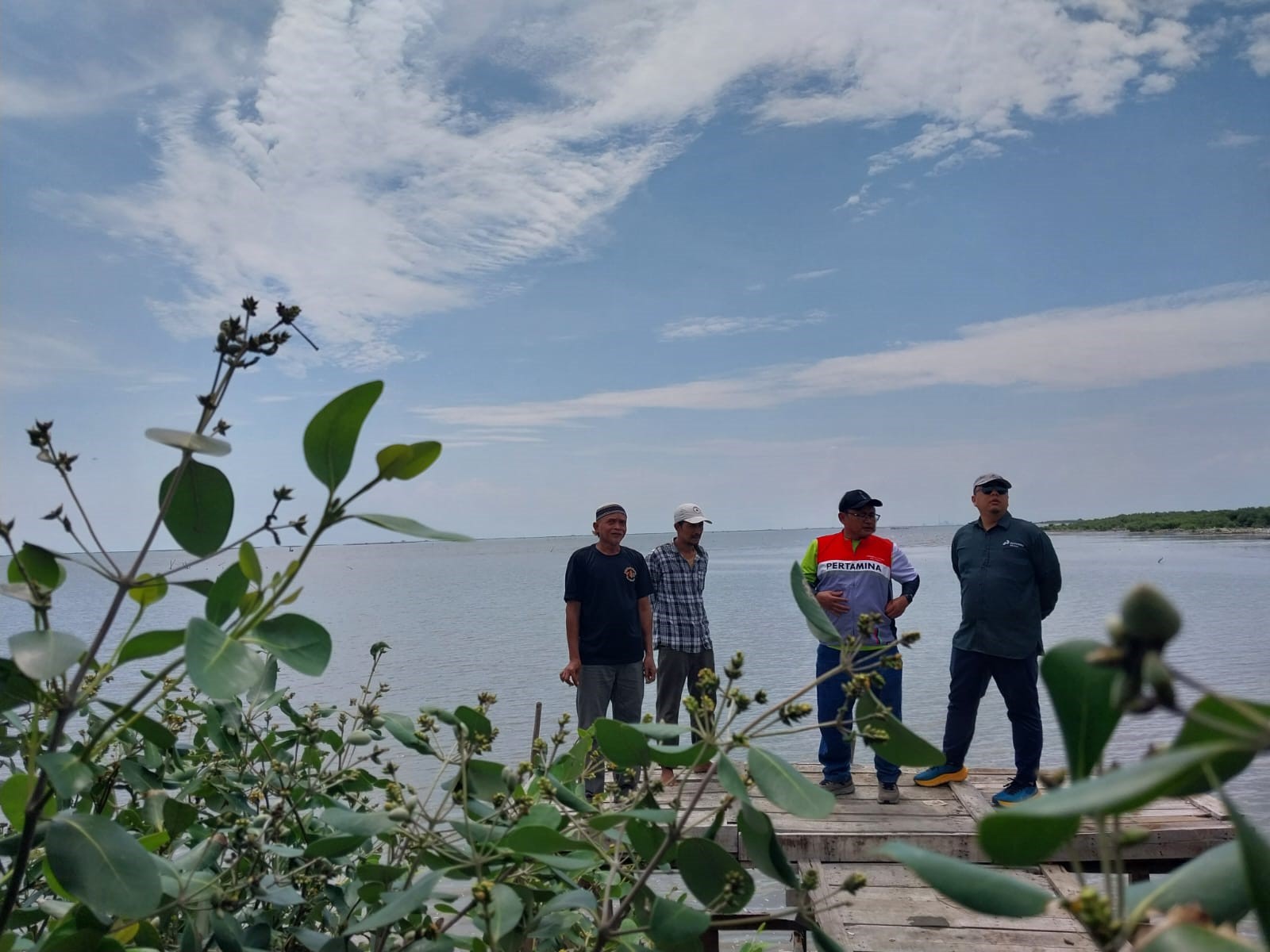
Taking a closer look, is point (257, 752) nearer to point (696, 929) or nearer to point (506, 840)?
point (506, 840)

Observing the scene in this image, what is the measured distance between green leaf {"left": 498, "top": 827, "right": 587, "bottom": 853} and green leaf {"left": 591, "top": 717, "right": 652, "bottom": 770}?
106mm

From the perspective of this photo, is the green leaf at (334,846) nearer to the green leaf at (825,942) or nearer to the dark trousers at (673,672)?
the green leaf at (825,942)

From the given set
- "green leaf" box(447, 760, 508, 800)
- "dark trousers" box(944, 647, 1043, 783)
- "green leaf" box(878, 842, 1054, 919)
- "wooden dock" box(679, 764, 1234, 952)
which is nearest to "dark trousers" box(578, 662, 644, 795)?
"wooden dock" box(679, 764, 1234, 952)

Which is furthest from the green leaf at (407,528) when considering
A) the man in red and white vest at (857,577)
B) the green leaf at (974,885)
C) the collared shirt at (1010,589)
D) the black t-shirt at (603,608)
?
the black t-shirt at (603,608)

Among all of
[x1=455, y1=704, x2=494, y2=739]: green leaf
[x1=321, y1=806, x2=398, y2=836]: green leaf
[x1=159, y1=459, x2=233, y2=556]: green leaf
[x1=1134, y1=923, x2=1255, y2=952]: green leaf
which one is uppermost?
[x1=159, y1=459, x2=233, y2=556]: green leaf

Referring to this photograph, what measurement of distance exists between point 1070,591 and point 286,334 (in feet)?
129

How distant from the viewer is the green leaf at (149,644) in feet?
2.71

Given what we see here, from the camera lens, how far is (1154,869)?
591 cm

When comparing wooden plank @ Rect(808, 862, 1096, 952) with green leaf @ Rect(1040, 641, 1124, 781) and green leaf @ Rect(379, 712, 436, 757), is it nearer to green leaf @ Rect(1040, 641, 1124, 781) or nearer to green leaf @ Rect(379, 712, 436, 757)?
green leaf @ Rect(379, 712, 436, 757)

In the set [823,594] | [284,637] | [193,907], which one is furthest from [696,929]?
[823,594]

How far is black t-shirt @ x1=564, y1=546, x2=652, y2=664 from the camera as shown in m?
6.66

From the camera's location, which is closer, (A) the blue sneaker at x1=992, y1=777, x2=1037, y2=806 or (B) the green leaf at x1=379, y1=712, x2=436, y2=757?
(B) the green leaf at x1=379, y1=712, x2=436, y2=757

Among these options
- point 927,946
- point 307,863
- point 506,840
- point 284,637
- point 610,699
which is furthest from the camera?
point 610,699

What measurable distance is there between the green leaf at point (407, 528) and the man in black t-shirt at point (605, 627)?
18.9 ft
